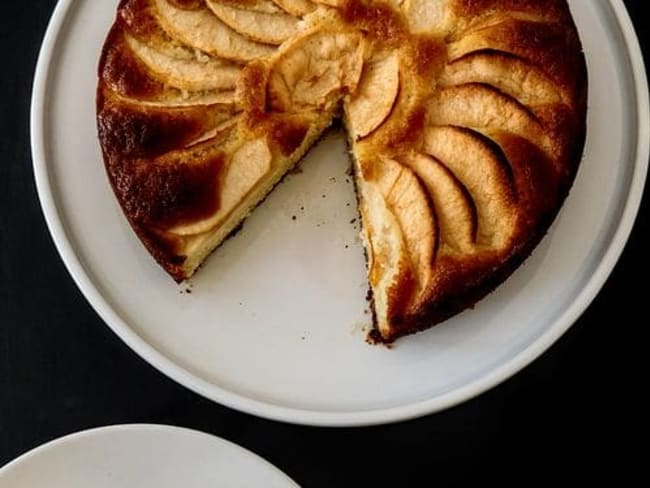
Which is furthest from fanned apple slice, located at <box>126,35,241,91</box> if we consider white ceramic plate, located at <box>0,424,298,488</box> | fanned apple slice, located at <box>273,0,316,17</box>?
white ceramic plate, located at <box>0,424,298,488</box>

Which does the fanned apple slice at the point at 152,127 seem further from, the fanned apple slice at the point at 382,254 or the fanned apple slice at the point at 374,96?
the fanned apple slice at the point at 382,254

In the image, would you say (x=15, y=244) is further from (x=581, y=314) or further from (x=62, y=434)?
(x=581, y=314)

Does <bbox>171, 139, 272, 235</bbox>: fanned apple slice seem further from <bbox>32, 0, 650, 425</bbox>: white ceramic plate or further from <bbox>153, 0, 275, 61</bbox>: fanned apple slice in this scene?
<bbox>153, 0, 275, 61</bbox>: fanned apple slice

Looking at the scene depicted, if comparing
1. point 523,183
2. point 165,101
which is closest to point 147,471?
point 165,101

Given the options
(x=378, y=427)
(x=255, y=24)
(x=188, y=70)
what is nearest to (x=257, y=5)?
(x=255, y=24)

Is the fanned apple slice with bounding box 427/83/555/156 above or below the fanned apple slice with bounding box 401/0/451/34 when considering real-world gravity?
below

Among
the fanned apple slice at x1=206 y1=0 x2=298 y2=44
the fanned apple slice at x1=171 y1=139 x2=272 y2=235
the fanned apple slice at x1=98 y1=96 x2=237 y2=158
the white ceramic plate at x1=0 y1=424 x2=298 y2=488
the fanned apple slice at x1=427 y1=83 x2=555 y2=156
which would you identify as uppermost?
the fanned apple slice at x1=206 y1=0 x2=298 y2=44

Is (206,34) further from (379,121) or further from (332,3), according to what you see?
(379,121)

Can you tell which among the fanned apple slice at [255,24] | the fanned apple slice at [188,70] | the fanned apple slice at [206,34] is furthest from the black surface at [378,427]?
the fanned apple slice at [255,24]
